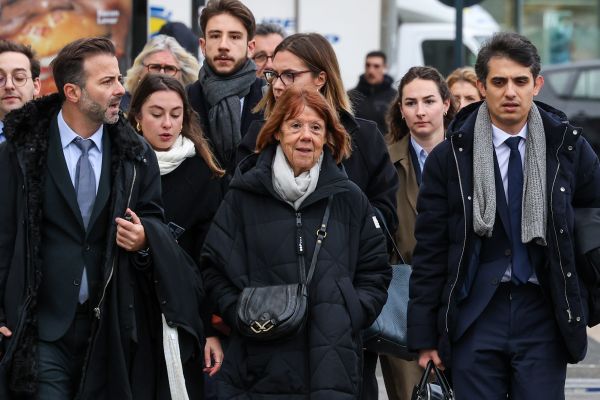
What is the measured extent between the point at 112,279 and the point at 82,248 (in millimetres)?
175

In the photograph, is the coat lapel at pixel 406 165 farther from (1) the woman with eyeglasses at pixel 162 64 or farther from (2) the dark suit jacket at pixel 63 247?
(2) the dark suit jacket at pixel 63 247

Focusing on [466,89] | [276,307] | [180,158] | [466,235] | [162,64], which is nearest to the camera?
[276,307]

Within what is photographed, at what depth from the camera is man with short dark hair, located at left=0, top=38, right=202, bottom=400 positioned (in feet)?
19.1

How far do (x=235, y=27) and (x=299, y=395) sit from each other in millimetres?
2545

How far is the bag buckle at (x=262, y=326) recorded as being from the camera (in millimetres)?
5730

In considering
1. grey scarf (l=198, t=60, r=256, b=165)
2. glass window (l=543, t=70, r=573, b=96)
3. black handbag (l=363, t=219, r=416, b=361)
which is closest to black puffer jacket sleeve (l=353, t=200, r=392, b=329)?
black handbag (l=363, t=219, r=416, b=361)

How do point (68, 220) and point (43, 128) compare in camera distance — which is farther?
point (43, 128)

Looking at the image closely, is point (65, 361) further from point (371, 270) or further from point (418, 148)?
point (418, 148)

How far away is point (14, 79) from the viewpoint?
802cm

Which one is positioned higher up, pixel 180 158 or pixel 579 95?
pixel 180 158

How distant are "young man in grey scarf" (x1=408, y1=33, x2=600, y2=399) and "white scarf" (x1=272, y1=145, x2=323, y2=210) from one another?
484 mm

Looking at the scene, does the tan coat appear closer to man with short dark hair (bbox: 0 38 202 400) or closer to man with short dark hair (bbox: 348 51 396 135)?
man with short dark hair (bbox: 0 38 202 400)

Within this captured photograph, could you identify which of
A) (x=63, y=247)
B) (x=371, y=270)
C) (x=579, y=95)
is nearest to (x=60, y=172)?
(x=63, y=247)

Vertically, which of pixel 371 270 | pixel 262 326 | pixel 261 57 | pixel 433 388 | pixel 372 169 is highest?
pixel 261 57
